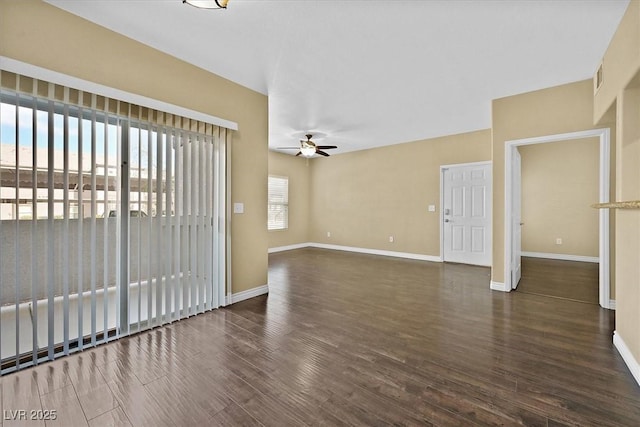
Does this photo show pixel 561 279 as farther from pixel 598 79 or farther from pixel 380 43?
pixel 380 43

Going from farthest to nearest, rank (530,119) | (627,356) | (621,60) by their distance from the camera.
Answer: (530,119)
(621,60)
(627,356)

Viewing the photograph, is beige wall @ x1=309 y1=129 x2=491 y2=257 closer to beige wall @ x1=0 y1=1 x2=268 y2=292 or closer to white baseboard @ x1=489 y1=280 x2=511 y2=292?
white baseboard @ x1=489 y1=280 x2=511 y2=292

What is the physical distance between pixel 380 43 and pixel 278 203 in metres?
5.51

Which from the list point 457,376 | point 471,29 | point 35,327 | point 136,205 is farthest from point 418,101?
point 35,327

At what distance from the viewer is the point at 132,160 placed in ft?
8.81

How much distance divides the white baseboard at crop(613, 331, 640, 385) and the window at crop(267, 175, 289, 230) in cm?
650

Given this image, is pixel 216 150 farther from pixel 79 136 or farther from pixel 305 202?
pixel 305 202

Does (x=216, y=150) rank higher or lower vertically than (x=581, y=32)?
lower

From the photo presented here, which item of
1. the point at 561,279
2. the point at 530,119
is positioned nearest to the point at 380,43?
the point at 530,119

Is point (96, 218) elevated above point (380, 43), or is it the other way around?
point (380, 43)

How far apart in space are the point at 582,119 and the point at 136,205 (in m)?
5.13

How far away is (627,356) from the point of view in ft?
6.89

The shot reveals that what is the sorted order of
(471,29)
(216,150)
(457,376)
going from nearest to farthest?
1. (457,376)
2. (471,29)
3. (216,150)

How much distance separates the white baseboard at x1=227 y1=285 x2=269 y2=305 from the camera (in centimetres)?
350
